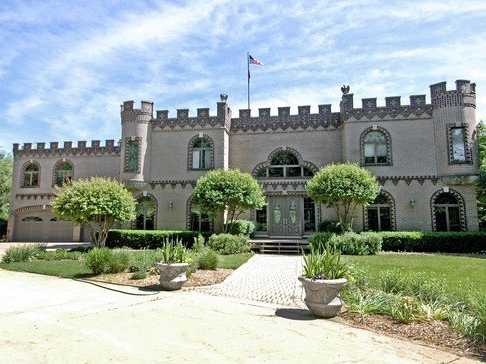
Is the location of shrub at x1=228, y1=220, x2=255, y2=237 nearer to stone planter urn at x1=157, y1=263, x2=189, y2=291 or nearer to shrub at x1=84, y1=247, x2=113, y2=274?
shrub at x1=84, y1=247, x2=113, y2=274

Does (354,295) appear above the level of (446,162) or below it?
below

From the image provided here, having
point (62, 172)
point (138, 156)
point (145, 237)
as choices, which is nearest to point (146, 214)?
point (145, 237)

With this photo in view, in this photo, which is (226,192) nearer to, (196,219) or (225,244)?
(225,244)

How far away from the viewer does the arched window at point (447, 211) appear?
61.4 ft

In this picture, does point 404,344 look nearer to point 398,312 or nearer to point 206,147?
point 398,312

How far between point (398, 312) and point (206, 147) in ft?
55.3

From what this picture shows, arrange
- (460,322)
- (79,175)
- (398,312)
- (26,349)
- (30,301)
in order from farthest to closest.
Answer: (79,175) → (30,301) → (398,312) → (460,322) → (26,349)

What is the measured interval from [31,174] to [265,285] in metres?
23.5

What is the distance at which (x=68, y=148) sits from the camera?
25969 millimetres

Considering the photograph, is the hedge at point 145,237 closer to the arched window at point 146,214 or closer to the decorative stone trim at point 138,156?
the arched window at point 146,214

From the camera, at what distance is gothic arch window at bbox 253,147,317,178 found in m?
21.1

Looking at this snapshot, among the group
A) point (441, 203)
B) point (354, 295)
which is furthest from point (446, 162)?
point (354, 295)

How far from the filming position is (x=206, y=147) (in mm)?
21703

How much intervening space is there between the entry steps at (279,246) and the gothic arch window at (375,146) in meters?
5.97
